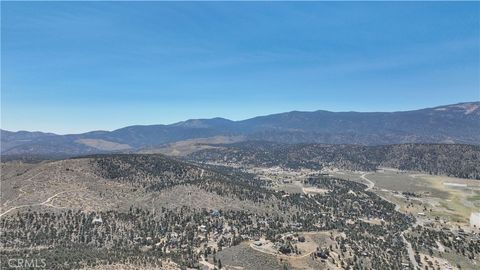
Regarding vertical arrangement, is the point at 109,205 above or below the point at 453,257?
above

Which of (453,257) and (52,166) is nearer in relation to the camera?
(453,257)

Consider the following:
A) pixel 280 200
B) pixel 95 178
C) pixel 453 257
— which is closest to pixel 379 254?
pixel 453 257

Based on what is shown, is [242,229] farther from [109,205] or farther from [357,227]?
[109,205]

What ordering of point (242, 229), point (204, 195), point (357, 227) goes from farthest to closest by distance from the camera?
point (204, 195), point (357, 227), point (242, 229)

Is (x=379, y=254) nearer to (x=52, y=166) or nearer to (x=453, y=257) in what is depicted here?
(x=453, y=257)

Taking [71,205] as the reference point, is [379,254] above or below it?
below

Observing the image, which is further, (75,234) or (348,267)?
(75,234)

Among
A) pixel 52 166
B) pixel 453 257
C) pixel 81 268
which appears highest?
pixel 52 166

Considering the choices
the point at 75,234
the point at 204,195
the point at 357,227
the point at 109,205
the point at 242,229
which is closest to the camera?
the point at 75,234

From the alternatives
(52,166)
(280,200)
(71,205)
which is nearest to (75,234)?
(71,205)
